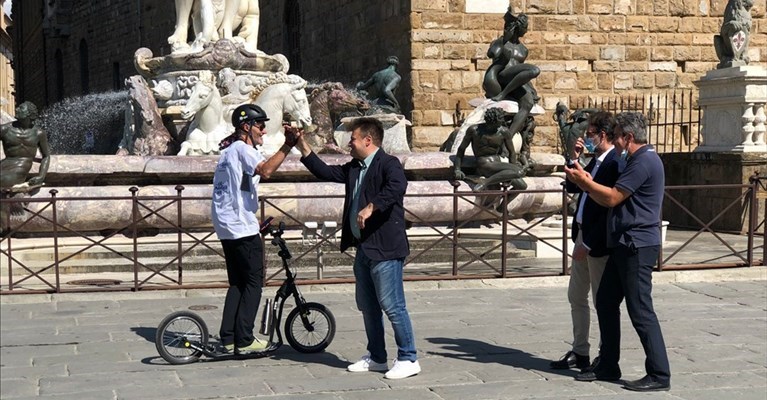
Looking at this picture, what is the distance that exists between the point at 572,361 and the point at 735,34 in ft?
36.9

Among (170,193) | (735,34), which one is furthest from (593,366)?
(735,34)

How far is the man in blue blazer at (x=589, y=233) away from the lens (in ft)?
21.5

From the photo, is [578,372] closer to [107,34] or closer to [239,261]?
[239,261]

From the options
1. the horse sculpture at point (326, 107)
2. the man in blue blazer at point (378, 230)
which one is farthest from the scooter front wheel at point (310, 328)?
the horse sculpture at point (326, 107)

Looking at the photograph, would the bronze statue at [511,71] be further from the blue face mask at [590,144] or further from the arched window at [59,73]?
the arched window at [59,73]

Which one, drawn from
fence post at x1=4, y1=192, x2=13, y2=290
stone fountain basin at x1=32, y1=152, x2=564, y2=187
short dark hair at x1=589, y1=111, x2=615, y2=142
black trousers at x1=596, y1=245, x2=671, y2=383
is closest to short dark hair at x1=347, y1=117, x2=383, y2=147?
short dark hair at x1=589, y1=111, x2=615, y2=142

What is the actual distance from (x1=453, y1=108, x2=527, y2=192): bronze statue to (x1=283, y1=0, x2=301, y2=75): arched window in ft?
46.7

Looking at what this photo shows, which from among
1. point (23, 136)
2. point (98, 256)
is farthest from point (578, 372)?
point (23, 136)

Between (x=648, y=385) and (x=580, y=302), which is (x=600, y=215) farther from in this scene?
(x=648, y=385)

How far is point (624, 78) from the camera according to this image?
21953mm

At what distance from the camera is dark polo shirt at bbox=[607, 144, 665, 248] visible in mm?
6355

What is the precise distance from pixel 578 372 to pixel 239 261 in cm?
209

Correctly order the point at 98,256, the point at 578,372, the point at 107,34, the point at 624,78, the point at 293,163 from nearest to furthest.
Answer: the point at 578,372 < the point at 98,256 < the point at 293,163 < the point at 624,78 < the point at 107,34

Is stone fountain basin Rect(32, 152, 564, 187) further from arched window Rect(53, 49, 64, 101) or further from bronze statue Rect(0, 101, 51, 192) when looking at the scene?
arched window Rect(53, 49, 64, 101)
